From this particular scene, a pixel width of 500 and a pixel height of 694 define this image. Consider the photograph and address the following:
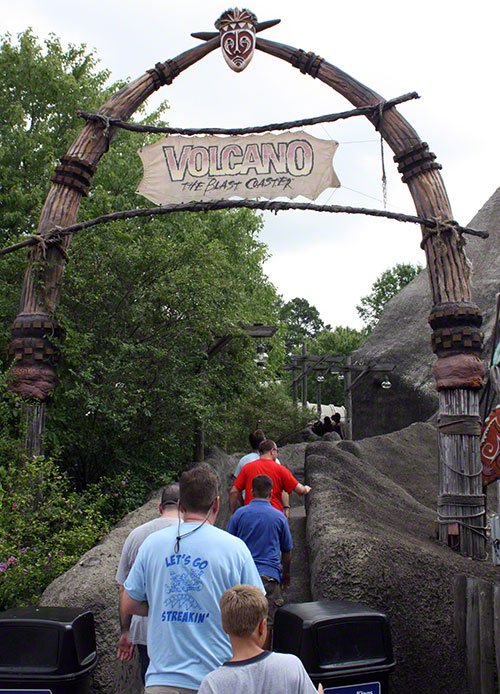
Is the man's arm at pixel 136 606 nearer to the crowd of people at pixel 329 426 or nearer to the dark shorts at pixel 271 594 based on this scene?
the dark shorts at pixel 271 594

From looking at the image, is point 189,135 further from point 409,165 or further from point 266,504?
point 266,504

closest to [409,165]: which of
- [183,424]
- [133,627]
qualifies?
[183,424]

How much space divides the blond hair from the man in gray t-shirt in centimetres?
134

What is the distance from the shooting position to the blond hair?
2525 mm

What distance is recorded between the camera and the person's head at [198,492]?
3.24 m

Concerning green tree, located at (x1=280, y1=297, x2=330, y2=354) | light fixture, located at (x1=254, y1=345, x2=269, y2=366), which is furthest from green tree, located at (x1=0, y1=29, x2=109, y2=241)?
green tree, located at (x1=280, y1=297, x2=330, y2=354)

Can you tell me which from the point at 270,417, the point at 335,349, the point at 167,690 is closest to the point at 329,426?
the point at 270,417

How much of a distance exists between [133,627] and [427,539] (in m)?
4.41

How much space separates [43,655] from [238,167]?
21.3ft

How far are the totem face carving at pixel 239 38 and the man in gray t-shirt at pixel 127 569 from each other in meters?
6.53

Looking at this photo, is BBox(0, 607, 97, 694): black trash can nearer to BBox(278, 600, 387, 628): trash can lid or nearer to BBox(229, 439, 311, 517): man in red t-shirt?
BBox(278, 600, 387, 628): trash can lid

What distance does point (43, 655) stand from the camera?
3605 millimetres

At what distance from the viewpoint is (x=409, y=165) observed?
27.9ft

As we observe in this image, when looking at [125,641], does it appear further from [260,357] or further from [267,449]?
[260,357]
